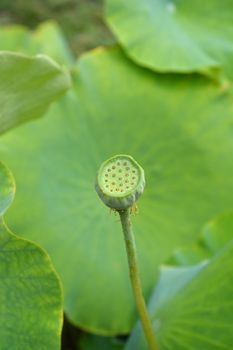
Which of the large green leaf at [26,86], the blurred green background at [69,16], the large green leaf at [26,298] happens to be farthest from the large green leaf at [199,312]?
the blurred green background at [69,16]

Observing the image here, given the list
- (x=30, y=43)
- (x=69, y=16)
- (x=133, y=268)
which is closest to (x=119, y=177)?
(x=133, y=268)

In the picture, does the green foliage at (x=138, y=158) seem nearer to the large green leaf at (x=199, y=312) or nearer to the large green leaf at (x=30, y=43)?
the large green leaf at (x=199, y=312)

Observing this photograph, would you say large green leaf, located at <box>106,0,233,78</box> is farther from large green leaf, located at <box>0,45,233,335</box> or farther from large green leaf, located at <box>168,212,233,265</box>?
large green leaf, located at <box>168,212,233,265</box>

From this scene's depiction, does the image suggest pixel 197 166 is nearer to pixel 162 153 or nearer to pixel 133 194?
pixel 162 153

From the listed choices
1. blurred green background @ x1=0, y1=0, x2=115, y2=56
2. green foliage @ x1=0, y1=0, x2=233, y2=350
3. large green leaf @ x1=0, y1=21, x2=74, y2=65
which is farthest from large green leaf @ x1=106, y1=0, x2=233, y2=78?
blurred green background @ x1=0, y1=0, x2=115, y2=56

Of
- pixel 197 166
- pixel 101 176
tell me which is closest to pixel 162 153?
pixel 197 166

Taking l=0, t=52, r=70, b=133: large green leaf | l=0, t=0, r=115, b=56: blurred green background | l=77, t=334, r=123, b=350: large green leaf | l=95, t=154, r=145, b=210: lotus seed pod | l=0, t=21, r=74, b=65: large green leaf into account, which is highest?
l=95, t=154, r=145, b=210: lotus seed pod

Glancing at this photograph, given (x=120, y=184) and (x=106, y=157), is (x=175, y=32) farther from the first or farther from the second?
(x=120, y=184)
